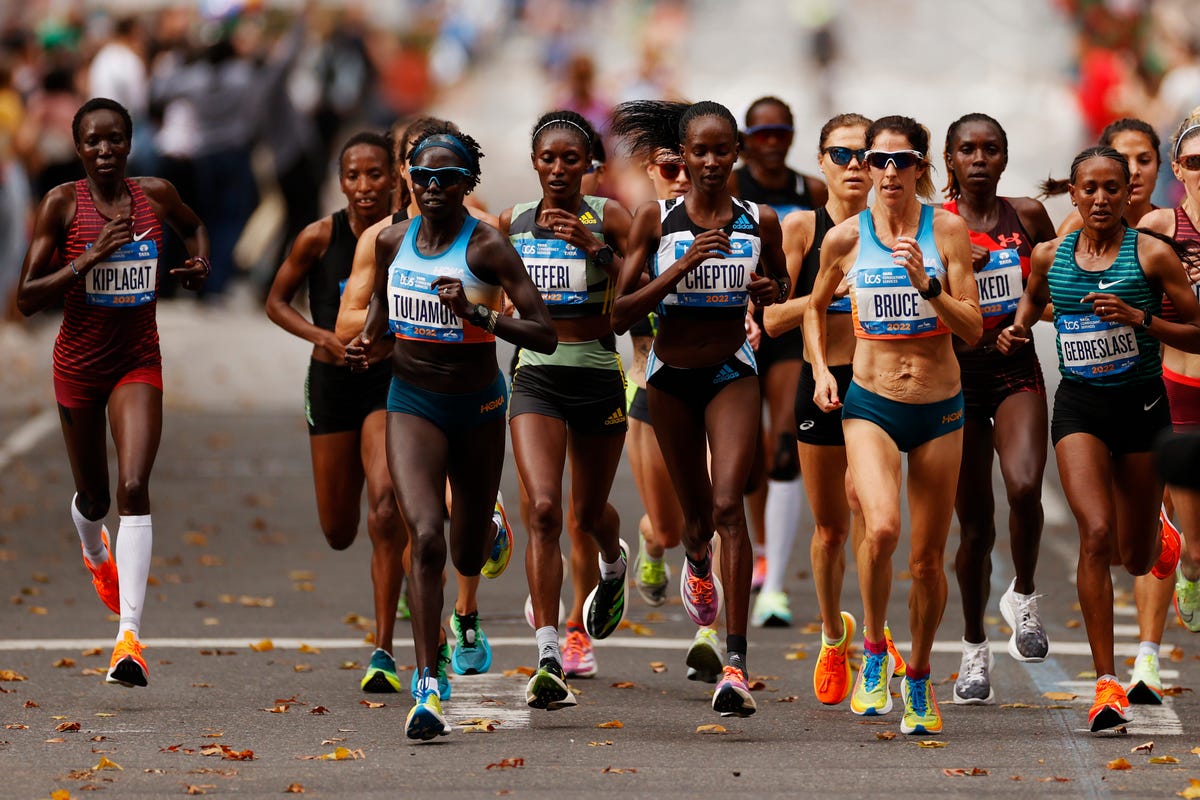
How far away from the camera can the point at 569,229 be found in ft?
35.2

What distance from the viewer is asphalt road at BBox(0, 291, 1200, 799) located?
9.02 m

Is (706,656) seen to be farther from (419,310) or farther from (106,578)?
(106,578)

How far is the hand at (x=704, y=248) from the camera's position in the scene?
33.1ft

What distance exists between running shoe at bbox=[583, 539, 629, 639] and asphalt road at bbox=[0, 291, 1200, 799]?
27 cm

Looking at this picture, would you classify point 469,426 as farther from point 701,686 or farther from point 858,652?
point 858,652

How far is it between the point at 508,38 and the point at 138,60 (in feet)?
83.9

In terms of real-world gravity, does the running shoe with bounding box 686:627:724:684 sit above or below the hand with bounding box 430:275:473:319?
below

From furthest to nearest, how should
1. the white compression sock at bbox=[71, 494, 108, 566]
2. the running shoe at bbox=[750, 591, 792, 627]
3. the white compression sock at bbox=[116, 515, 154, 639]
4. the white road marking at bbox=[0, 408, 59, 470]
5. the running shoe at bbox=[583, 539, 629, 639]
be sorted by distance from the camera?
the white road marking at bbox=[0, 408, 59, 470]
the running shoe at bbox=[750, 591, 792, 627]
the white compression sock at bbox=[71, 494, 108, 566]
the running shoe at bbox=[583, 539, 629, 639]
the white compression sock at bbox=[116, 515, 154, 639]

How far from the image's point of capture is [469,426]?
33.6 ft

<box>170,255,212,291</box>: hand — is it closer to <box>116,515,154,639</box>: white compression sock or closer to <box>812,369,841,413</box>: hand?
<box>116,515,154,639</box>: white compression sock

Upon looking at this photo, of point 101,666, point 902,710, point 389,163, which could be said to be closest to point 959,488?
point 902,710

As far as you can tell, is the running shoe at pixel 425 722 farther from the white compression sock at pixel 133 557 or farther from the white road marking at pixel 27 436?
the white road marking at pixel 27 436

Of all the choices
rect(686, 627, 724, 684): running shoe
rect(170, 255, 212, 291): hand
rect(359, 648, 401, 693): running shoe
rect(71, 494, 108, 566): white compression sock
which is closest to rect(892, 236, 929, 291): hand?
rect(686, 627, 724, 684): running shoe

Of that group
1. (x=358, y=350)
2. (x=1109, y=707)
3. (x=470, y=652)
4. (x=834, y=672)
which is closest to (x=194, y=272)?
(x=358, y=350)
